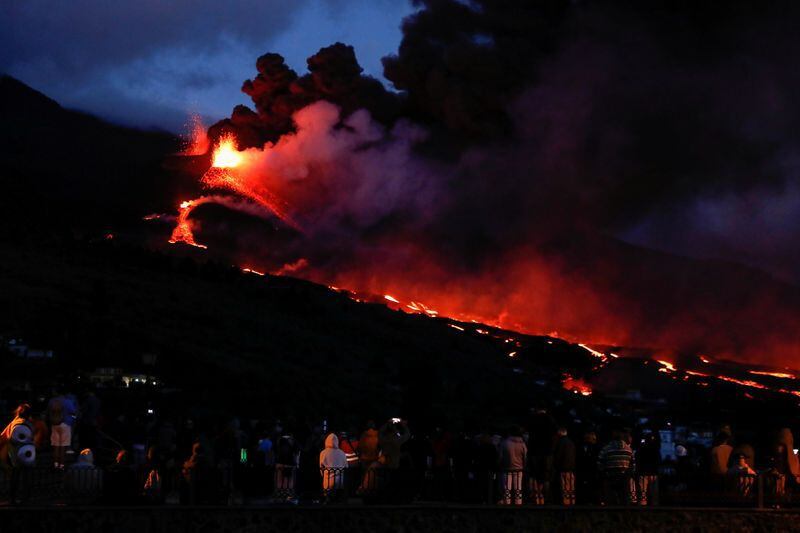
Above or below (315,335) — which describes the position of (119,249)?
above

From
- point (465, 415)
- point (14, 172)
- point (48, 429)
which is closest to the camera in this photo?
point (48, 429)

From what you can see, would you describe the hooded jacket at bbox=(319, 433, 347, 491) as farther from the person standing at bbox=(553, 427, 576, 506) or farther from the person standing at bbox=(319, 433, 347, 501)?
the person standing at bbox=(553, 427, 576, 506)

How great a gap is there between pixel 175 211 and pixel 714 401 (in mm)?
76269

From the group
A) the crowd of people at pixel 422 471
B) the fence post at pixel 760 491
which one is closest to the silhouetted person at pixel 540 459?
the crowd of people at pixel 422 471

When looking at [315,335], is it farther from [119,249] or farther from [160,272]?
[119,249]

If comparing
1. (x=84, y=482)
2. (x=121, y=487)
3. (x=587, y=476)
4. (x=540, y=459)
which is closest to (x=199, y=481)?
(x=121, y=487)

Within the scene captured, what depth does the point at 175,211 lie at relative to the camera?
137125 millimetres

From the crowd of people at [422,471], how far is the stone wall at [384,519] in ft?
1.58

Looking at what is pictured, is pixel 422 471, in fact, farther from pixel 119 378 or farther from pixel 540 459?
pixel 119 378

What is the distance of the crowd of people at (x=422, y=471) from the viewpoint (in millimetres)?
19531

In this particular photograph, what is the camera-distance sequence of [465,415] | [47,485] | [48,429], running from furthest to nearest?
[465,415] < [48,429] < [47,485]

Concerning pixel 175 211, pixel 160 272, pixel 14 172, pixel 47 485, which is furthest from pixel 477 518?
pixel 14 172

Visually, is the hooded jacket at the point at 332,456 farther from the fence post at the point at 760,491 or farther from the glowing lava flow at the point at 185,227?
the glowing lava flow at the point at 185,227

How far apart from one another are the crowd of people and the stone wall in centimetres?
48
